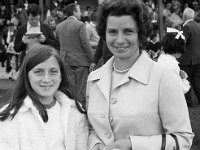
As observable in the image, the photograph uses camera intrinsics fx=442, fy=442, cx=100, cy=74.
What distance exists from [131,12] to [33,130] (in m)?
0.88

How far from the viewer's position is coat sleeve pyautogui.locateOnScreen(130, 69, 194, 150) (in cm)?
216

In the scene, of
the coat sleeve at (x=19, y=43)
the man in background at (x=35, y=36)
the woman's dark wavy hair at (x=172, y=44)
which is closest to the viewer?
the woman's dark wavy hair at (x=172, y=44)

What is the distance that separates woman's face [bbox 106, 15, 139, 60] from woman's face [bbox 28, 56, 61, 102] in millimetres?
496

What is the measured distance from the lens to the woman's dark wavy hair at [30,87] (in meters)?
2.57

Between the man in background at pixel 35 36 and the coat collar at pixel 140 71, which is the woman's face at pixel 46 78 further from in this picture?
the man in background at pixel 35 36

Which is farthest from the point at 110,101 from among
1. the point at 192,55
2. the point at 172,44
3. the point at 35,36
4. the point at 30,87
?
the point at 192,55

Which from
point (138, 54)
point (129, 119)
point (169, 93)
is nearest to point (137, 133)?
point (129, 119)

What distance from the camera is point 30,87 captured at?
2670 millimetres

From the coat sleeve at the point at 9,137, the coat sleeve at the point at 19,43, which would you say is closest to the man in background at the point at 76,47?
the coat sleeve at the point at 19,43

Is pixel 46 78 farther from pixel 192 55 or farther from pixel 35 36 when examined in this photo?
pixel 192 55

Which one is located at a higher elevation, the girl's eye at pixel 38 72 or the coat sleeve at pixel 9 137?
the girl's eye at pixel 38 72

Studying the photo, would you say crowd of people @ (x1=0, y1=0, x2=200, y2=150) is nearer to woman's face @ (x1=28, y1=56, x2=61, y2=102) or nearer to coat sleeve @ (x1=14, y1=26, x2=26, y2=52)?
woman's face @ (x1=28, y1=56, x2=61, y2=102)

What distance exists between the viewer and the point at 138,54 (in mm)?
2379

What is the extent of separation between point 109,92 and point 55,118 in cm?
45
